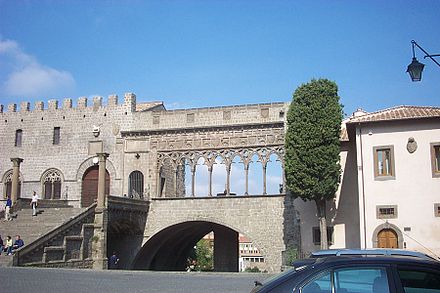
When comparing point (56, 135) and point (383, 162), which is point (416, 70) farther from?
point (56, 135)

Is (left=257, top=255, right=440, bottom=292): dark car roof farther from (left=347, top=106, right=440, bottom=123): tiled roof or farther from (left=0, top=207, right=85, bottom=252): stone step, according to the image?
(left=0, top=207, right=85, bottom=252): stone step

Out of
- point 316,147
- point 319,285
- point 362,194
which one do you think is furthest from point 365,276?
point 316,147

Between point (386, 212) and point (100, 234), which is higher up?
point (386, 212)

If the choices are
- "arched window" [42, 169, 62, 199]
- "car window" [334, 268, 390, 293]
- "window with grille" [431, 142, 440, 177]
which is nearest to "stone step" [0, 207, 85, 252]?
"arched window" [42, 169, 62, 199]

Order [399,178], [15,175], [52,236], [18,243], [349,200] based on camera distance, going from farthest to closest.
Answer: [15,175] < [349,200] < [399,178] < [52,236] < [18,243]

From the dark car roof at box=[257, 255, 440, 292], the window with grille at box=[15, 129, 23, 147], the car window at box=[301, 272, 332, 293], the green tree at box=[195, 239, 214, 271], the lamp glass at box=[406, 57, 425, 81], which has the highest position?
the window with grille at box=[15, 129, 23, 147]

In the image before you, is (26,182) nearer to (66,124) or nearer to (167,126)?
(66,124)

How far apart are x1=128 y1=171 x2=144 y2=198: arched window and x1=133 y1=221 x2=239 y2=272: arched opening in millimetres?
3249

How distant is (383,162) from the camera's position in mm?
26453

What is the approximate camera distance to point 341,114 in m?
28.5

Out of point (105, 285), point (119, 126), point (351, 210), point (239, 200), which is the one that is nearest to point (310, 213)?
point (351, 210)

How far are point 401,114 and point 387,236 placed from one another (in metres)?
6.20

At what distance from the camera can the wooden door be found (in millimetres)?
25656

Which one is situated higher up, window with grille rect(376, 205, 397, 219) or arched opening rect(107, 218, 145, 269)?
window with grille rect(376, 205, 397, 219)
